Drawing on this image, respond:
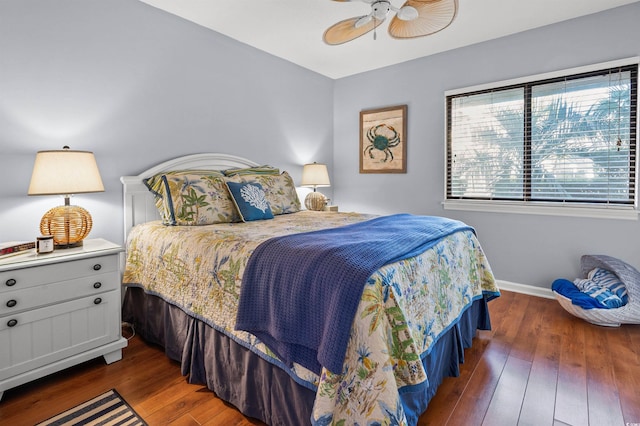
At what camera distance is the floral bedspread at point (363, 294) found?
3.73ft

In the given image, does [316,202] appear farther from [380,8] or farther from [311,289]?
[311,289]

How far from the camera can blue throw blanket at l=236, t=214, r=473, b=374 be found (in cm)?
117

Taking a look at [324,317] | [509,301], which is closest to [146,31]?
[324,317]

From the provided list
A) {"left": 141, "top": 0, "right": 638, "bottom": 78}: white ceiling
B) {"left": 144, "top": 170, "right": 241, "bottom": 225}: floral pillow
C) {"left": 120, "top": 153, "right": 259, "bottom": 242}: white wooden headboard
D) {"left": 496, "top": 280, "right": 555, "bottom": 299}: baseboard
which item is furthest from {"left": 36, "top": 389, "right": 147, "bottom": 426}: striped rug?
{"left": 496, "top": 280, "right": 555, "bottom": 299}: baseboard

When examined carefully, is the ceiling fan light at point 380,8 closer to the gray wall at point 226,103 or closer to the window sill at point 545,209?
the gray wall at point 226,103

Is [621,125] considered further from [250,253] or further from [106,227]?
[106,227]

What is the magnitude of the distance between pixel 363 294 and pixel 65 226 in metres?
1.79

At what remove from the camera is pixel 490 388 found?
178 cm

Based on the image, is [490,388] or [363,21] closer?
[490,388]

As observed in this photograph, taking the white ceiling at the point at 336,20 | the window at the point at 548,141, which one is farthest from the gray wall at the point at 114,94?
the window at the point at 548,141

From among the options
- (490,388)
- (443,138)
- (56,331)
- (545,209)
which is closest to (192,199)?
(56,331)

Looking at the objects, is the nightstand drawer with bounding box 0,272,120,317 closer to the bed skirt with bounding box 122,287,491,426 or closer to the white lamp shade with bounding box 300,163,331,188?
the bed skirt with bounding box 122,287,491,426

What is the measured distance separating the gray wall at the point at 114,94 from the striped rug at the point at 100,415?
1.16 m

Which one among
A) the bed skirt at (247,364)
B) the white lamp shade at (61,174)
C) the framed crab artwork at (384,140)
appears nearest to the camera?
the bed skirt at (247,364)
